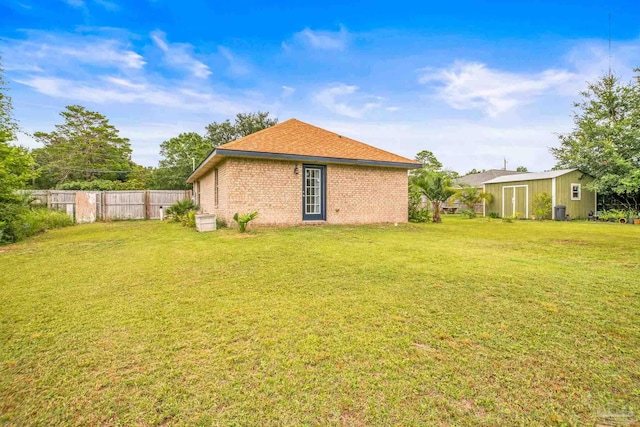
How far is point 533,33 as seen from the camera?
35.8 feet

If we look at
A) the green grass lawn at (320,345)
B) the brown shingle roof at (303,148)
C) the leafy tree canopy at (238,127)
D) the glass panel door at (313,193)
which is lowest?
the green grass lawn at (320,345)

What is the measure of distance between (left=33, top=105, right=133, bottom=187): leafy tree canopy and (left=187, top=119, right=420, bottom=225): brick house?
22.9m

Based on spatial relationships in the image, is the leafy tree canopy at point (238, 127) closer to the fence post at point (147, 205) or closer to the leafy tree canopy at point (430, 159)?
the fence post at point (147, 205)

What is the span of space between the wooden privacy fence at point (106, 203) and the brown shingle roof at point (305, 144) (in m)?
9.62

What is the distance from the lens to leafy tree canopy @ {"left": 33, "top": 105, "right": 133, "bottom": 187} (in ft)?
89.6

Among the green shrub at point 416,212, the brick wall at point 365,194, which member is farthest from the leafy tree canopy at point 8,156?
the green shrub at point 416,212

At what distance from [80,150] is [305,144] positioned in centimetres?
2866

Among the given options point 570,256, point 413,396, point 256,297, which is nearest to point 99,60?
point 256,297

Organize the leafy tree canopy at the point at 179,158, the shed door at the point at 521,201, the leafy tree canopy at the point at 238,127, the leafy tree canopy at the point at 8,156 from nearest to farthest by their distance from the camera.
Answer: the leafy tree canopy at the point at 8,156
the shed door at the point at 521,201
the leafy tree canopy at the point at 179,158
the leafy tree canopy at the point at 238,127

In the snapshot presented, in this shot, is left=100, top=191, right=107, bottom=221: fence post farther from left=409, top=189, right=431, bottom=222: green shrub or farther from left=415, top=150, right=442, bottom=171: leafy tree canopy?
left=415, top=150, right=442, bottom=171: leafy tree canopy

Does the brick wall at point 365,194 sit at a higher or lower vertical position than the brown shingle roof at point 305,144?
lower

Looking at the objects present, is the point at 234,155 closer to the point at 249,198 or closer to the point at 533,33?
the point at 249,198

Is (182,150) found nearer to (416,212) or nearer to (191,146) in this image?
(191,146)

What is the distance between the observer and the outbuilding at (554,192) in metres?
16.2
